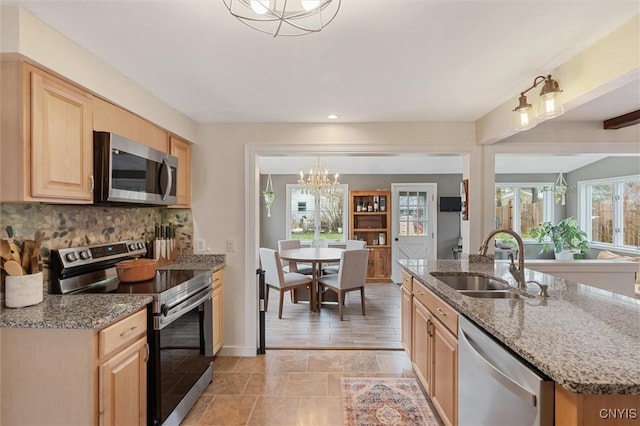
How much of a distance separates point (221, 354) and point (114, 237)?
149 cm

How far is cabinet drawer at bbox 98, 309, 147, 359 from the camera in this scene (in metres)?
1.45

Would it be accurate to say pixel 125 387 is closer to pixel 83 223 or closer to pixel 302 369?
pixel 83 223

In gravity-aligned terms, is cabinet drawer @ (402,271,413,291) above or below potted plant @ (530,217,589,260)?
below

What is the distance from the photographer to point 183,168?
2.98 metres

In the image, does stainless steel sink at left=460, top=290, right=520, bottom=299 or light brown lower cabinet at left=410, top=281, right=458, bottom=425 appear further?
stainless steel sink at left=460, top=290, right=520, bottom=299

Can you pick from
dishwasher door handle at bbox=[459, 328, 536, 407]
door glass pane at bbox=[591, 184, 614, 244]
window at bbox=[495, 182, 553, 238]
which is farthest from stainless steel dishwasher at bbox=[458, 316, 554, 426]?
door glass pane at bbox=[591, 184, 614, 244]

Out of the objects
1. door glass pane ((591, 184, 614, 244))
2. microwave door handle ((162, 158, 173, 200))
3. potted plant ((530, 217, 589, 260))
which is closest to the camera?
microwave door handle ((162, 158, 173, 200))

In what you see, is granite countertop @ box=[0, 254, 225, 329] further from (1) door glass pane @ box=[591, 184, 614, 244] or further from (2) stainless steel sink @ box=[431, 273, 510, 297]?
(1) door glass pane @ box=[591, 184, 614, 244]

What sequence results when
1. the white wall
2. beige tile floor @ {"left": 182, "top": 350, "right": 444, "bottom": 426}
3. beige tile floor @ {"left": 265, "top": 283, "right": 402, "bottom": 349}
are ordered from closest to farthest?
the white wall < beige tile floor @ {"left": 182, "top": 350, "right": 444, "bottom": 426} < beige tile floor @ {"left": 265, "top": 283, "right": 402, "bottom": 349}

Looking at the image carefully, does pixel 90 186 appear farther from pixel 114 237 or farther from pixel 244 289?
pixel 244 289

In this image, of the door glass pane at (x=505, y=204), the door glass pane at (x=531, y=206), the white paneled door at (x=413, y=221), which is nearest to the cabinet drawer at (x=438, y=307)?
the white paneled door at (x=413, y=221)

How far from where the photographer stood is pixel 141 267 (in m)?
2.20

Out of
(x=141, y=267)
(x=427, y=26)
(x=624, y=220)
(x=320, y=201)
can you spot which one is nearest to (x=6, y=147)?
(x=141, y=267)

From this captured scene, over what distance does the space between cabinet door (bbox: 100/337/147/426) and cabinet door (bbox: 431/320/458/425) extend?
5.59ft
